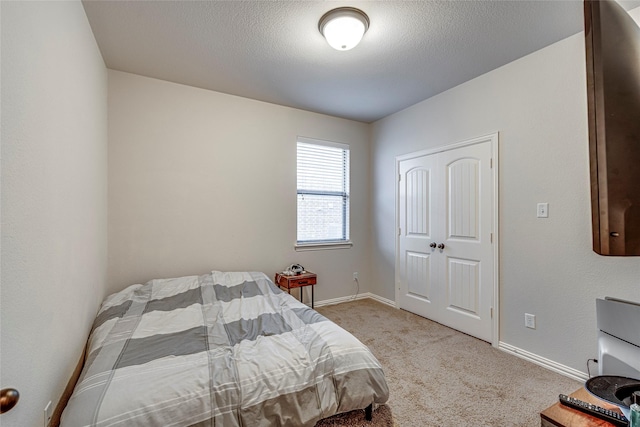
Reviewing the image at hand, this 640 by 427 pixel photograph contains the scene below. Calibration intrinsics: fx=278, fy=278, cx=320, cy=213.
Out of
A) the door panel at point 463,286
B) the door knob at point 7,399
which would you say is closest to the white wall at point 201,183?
the door panel at point 463,286

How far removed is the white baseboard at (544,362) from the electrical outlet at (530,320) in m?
0.23

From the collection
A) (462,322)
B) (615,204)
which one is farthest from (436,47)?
(462,322)

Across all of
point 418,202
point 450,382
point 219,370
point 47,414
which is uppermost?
point 418,202

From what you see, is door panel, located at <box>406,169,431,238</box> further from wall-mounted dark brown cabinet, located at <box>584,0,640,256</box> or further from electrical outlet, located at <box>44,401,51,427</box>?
electrical outlet, located at <box>44,401,51,427</box>

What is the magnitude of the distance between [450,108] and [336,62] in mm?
1391

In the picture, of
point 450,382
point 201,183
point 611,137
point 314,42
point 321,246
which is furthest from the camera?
point 321,246

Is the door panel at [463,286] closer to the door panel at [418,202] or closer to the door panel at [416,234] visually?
the door panel at [416,234]

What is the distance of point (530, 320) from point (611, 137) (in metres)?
A: 2.19

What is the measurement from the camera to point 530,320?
234 centimetres

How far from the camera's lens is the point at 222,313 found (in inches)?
79.3

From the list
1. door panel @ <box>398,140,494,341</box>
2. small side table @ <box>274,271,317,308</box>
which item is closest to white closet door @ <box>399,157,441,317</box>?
door panel @ <box>398,140,494,341</box>

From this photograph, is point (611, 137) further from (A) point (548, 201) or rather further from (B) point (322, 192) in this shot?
(B) point (322, 192)

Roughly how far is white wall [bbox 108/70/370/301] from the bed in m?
0.90

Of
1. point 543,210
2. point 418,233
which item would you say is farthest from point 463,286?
point 543,210
